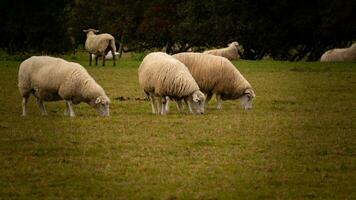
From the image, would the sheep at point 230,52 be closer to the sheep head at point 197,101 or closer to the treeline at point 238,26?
the treeline at point 238,26

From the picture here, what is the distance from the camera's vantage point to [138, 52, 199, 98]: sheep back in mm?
19234

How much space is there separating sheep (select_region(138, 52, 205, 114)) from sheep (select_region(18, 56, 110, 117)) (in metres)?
1.09

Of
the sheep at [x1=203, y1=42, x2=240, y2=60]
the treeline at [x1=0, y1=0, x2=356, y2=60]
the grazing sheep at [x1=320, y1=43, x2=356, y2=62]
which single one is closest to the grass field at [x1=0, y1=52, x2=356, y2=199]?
the sheep at [x1=203, y1=42, x2=240, y2=60]

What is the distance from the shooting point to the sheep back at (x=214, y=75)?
21.1 m

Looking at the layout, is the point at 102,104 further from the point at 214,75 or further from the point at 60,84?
the point at 214,75

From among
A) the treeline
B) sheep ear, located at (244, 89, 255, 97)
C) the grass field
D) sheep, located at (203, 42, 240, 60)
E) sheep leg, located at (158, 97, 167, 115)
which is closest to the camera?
the grass field

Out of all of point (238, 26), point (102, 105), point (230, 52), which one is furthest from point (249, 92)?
point (238, 26)

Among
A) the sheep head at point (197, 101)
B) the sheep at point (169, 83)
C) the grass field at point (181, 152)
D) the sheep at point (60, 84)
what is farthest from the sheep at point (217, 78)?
the sheep at point (60, 84)

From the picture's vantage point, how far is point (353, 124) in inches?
711

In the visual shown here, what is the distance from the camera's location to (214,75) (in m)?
21.2

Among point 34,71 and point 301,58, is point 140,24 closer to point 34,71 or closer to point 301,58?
point 301,58

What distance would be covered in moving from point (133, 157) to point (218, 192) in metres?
2.72

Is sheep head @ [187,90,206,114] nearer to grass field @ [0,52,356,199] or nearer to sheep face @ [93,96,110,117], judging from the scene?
grass field @ [0,52,356,199]

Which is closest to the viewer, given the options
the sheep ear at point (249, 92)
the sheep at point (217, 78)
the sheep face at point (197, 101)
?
the sheep face at point (197, 101)
